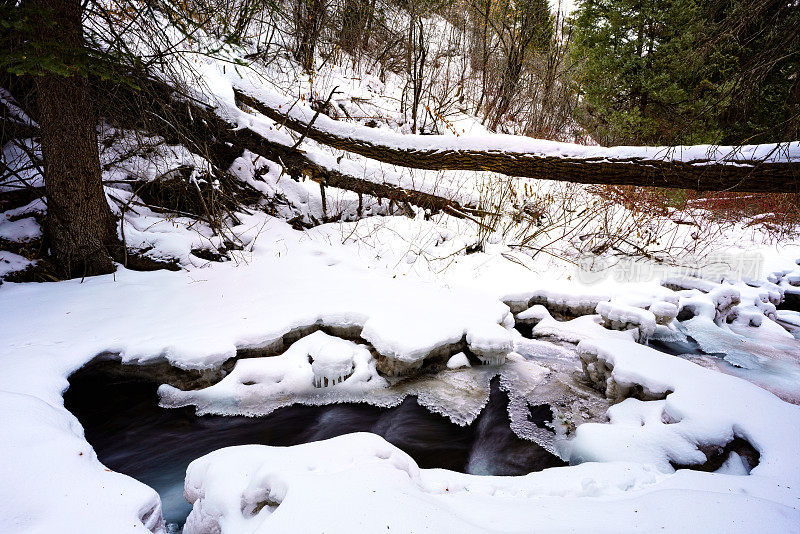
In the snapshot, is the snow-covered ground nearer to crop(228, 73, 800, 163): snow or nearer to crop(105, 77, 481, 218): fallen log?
crop(228, 73, 800, 163): snow

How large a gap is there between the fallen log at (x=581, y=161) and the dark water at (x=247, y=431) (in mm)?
2615

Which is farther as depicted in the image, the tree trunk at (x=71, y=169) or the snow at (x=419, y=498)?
the tree trunk at (x=71, y=169)

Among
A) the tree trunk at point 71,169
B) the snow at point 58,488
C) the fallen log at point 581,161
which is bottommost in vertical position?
the snow at point 58,488

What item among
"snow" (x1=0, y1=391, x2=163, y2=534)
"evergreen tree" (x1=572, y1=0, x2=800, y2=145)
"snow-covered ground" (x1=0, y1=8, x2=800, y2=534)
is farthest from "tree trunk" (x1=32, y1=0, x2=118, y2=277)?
"evergreen tree" (x1=572, y1=0, x2=800, y2=145)

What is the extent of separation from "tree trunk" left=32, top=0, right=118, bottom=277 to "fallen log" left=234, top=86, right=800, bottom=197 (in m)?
2.61

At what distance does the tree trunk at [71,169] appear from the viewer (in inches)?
124

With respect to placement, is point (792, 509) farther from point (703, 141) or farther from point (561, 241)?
point (703, 141)

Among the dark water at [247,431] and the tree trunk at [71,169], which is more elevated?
the tree trunk at [71,169]

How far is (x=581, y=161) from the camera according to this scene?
4.00 m

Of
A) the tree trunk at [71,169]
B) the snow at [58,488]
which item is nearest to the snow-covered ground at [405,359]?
the snow at [58,488]

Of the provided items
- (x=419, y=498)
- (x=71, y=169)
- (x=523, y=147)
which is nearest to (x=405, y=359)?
(x=419, y=498)

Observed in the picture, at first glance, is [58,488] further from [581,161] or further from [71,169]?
[581,161]

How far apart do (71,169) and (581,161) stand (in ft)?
16.5

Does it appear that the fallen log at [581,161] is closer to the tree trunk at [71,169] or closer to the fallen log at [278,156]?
the fallen log at [278,156]
